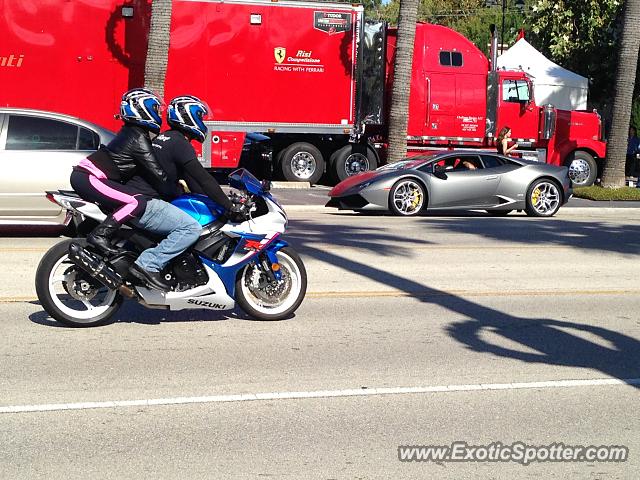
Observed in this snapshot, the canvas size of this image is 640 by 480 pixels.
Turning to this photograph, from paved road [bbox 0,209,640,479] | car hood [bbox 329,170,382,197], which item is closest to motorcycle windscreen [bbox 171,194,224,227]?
paved road [bbox 0,209,640,479]

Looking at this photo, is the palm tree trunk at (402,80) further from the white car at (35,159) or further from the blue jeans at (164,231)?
the blue jeans at (164,231)

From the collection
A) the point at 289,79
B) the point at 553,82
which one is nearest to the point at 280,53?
the point at 289,79

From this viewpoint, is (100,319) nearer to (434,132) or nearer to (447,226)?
(447,226)

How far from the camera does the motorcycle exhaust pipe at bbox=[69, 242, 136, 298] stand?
27.0ft

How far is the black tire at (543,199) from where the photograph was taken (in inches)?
763

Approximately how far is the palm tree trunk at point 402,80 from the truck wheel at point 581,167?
5.73 m

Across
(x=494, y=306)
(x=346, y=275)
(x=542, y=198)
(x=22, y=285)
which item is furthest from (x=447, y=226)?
(x=22, y=285)

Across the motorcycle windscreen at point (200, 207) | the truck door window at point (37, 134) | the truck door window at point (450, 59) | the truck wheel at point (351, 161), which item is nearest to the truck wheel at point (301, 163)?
the truck wheel at point (351, 161)

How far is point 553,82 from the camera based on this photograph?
35.9 metres

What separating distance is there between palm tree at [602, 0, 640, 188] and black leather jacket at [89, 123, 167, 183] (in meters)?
19.3

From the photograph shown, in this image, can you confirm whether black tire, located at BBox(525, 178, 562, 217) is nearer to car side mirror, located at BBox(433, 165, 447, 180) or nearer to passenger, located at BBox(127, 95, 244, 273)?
car side mirror, located at BBox(433, 165, 447, 180)

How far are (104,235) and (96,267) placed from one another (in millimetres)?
276

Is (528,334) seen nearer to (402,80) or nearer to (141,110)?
(141,110)

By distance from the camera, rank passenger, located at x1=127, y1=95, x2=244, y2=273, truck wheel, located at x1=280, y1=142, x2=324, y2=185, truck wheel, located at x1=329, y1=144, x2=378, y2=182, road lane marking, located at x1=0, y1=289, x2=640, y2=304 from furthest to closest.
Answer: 1. truck wheel, located at x1=329, y1=144, x2=378, y2=182
2. truck wheel, located at x1=280, y1=142, x2=324, y2=185
3. road lane marking, located at x1=0, y1=289, x2=640, y2=304
4. passenger, located at x1=127, y1=95, x2=244, y2=273
